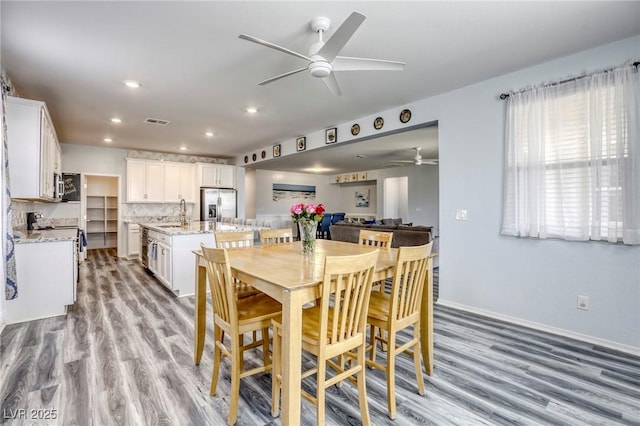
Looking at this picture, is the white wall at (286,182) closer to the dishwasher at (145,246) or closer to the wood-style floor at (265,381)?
the dishwasher at (145,246)

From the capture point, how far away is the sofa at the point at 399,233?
203 inches

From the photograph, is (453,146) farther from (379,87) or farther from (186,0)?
(186,0)

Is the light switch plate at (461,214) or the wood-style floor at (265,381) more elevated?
the light switch plate at (461,214)

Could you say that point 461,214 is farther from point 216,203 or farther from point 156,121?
point 216,203

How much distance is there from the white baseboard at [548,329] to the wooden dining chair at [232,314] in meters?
2.52

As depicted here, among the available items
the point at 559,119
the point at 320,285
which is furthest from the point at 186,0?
the point at 559,119

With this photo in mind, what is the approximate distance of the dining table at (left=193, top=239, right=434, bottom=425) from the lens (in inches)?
57.0

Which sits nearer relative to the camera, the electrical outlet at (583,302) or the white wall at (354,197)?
the electrical outlet at (583,302)

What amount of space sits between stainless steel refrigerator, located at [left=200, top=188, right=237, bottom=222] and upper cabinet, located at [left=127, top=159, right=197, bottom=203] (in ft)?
1.45

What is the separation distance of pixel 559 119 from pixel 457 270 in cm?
185

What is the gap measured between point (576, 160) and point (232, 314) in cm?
320

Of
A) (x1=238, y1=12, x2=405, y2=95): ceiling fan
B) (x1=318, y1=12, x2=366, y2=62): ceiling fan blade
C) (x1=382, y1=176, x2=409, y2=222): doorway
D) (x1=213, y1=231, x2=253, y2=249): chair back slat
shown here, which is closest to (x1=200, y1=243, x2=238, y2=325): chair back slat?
(x1=213, y1=231, x2=253, y2=249): chair back slat

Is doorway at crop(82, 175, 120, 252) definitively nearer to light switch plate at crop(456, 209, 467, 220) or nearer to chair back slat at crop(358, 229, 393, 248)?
chair back slat at crop(358, 229, 393, 248)

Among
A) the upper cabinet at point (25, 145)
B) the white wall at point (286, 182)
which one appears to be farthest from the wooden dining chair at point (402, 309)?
the white wall at point (286, 182)
